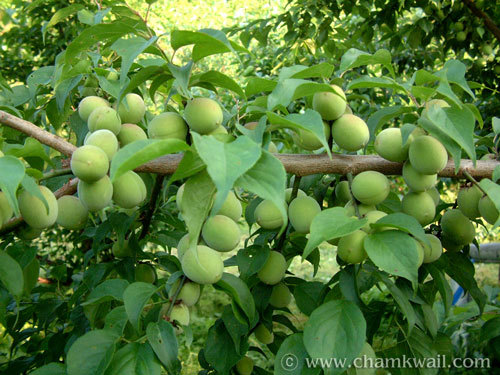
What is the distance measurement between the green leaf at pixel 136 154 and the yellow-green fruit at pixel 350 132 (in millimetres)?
375

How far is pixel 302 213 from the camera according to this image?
30.5 inches

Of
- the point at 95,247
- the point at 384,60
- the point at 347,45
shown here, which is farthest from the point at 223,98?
the point at 384,60

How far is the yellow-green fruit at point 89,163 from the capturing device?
678 millimetres

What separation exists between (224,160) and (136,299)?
0.31 m

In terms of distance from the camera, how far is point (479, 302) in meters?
0.92

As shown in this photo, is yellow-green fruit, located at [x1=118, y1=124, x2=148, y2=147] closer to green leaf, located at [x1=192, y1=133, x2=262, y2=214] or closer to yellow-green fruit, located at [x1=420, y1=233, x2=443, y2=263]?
green leaf, located at [x1=192, y1=133, x2=262, y2=214]

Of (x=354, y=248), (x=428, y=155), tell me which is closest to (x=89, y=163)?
(x=354, y=248)

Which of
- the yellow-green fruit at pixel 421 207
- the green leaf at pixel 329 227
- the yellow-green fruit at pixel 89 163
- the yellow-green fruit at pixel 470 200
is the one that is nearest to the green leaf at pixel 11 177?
the yellow-green fruit at pixel 89 163

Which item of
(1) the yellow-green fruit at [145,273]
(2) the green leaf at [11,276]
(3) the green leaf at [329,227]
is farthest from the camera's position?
(1) the yellow-green fruit at [145,273]

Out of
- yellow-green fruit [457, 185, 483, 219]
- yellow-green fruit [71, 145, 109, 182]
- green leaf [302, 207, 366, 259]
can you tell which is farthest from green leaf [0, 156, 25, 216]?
yellow-green fruit [457, 185, 483, 219]

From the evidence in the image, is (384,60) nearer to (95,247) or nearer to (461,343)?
(95,247)

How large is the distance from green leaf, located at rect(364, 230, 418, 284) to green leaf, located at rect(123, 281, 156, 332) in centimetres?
32

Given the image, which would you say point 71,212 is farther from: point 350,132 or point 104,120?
point 350,132

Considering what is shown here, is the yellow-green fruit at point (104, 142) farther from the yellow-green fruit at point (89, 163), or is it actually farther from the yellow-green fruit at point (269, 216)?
the yellow-green fruit at point (269, 216)
